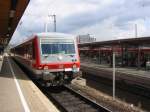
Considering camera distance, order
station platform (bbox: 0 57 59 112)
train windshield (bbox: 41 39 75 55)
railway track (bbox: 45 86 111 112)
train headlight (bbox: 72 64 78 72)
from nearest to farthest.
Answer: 1. station platform (bbox: 0 57 59 112)
2. railway track (bbox: 45 86 111 112)
3. train windshield (bbox: 41 39 75 55)
4. train headlight (bbox: 72 64 78 72)

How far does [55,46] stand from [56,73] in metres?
1.48

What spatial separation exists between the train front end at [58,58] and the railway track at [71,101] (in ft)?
2.30

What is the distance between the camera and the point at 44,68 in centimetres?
1686

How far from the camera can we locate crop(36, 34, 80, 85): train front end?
1694 centimetres

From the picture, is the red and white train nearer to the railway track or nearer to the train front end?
the train front end

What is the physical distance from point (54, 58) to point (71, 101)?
128 inches

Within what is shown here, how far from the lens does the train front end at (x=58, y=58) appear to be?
1694 cm

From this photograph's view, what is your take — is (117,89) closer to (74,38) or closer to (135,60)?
(74,38)

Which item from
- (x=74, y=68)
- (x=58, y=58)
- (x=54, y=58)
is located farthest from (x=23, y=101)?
(x=74, y=68)

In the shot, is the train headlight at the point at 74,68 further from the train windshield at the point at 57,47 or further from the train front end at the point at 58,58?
the train windshield at the point at 57,47

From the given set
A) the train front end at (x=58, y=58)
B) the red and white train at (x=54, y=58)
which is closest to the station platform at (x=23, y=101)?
the red and white train at (x=54, y=58)

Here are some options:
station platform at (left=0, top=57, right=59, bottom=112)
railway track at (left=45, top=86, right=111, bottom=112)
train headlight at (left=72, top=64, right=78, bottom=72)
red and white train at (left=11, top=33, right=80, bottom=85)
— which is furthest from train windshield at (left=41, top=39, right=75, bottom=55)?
station platform at (left=0, top=57, right=59, bottom=112)

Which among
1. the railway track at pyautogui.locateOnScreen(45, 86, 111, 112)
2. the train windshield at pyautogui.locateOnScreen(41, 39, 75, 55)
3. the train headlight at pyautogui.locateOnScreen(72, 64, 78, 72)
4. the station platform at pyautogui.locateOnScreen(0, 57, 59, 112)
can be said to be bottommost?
the railway track at pyautogui.locateOnScreen(45, 86, 111, 112)

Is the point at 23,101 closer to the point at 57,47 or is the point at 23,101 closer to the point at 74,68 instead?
the point at 74,68
